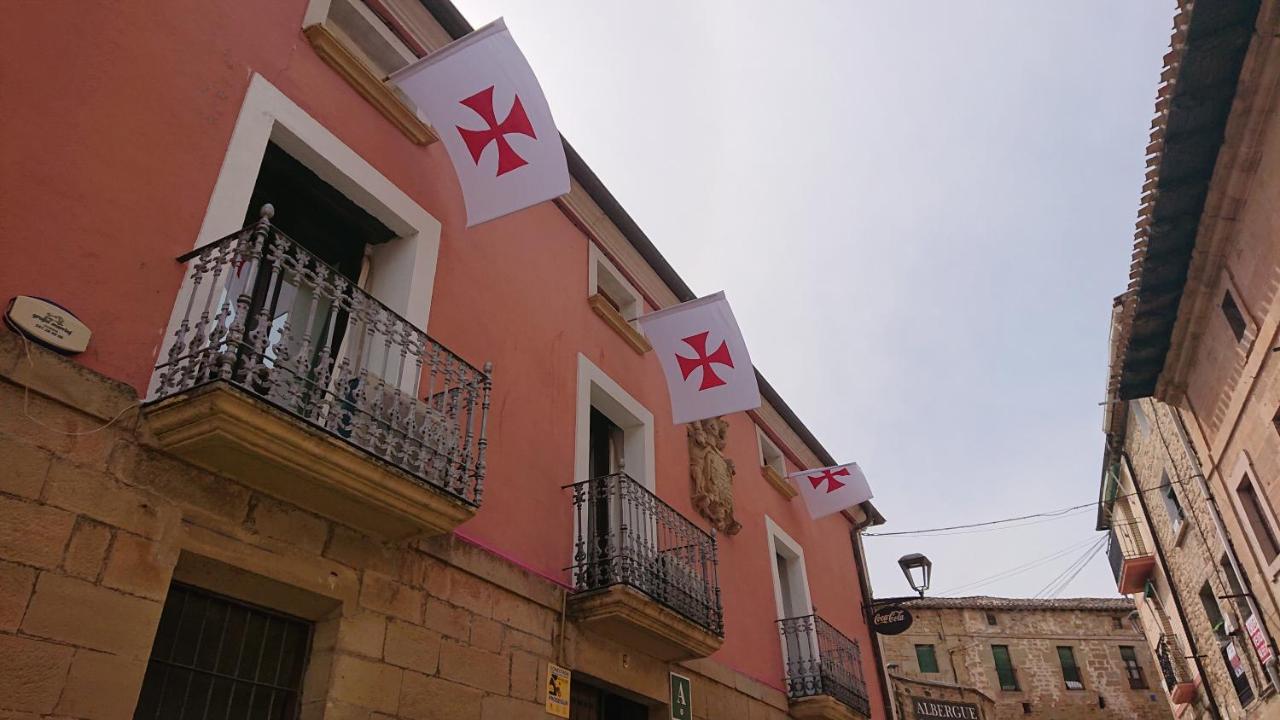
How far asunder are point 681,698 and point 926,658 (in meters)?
26.4

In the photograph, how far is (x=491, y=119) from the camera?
599 centimetres

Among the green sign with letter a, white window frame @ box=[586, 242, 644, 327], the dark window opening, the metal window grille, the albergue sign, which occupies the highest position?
white window frame @ box=[586, 242, 644, 327]

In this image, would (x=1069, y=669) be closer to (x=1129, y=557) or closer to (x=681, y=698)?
(x=1129, y=557)

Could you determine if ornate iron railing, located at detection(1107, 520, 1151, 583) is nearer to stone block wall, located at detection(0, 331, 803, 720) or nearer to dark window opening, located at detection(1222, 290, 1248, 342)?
dark window opening, located at detection(1222, 290, 1248, 342)

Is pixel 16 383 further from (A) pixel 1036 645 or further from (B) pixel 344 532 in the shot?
(A) pixel 1036 645

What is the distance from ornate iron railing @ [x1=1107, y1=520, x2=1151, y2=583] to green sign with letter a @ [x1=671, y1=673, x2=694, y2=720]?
51.3ft

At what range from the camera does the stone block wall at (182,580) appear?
339 centimetres

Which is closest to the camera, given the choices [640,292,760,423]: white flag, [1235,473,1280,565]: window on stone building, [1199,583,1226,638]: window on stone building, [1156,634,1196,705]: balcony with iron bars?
[640,292,760,423]: white flag

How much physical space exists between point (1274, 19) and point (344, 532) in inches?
324

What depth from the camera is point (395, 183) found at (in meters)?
6.18

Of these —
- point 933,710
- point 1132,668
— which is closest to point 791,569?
point 933,710

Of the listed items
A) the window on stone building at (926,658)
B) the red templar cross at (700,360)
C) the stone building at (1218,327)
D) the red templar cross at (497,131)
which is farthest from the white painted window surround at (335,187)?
the window on stone building at (926,658)

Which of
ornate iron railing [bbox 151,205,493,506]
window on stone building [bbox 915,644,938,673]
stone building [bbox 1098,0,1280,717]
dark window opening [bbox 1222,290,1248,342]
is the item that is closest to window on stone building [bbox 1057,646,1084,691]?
window on stone building [bbox 915,644,938,673]

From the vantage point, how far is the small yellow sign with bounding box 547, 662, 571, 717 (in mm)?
5867
